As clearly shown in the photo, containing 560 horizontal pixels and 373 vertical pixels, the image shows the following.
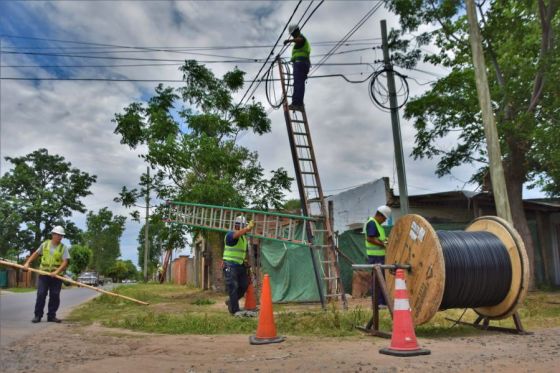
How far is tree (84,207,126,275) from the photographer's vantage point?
74812 mm

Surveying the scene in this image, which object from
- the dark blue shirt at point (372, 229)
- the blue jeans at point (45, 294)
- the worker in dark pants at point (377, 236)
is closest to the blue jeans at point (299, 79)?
the worker in dark pants at point (377, 236)

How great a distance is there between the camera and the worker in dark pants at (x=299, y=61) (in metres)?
11.4

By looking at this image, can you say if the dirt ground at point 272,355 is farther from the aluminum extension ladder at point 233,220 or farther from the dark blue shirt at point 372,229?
the aluminum extension ladder at point 233,220


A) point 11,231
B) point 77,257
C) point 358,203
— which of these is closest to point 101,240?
point 77,257

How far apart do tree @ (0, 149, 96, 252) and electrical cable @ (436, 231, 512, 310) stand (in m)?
47.5

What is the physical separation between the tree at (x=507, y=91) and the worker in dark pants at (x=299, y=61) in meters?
4.82

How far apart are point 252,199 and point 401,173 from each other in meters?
5.74

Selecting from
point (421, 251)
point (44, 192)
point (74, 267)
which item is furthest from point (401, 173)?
point (74, 267)

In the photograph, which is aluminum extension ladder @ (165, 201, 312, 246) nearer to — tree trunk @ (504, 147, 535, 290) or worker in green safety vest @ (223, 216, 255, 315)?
worker in green safety vest @ (223, 216, 255, 315)

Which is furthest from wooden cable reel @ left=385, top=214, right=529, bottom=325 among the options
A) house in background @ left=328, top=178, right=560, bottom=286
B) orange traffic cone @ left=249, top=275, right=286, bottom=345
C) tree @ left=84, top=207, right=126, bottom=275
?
tree @ left=84, top=207, right=126, bottom=275

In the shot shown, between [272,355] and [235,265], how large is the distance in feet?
13.1

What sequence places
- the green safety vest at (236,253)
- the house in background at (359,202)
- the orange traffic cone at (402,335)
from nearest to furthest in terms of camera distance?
the orange traffic cone at (402,335) < the green safety vest at (236,253) < the house in background at (359,202)

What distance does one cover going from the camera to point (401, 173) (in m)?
13.6

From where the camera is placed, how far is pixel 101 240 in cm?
7994
